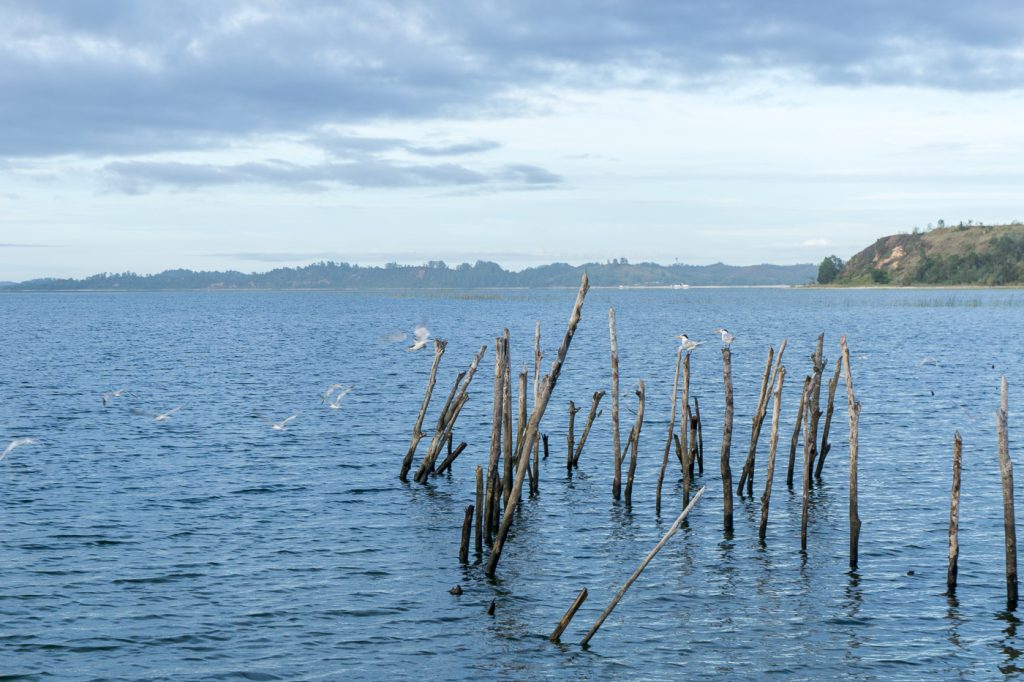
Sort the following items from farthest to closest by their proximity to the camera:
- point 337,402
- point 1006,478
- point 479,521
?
point 337,402 → point 479,521 → point 1006,478

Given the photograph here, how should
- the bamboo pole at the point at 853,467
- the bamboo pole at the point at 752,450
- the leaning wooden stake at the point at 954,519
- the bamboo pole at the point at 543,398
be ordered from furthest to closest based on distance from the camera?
the bamboo pole at the point at 752,450, the bamboo pole at the point at 853,467, the leaning wooden stake at the point at 954,519, the bamboo pole at the point at 543,398

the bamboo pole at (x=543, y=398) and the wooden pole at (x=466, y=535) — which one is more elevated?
the bamboo pole at (x=543, y=398)

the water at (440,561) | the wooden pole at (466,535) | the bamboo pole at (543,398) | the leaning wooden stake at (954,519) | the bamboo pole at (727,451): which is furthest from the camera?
the bamboo pole at (727,451)

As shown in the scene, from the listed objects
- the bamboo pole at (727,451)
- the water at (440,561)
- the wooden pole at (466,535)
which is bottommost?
the water at (440,561)

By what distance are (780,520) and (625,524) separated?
3.54m

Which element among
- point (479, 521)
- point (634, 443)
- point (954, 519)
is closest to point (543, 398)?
point (479, 521)

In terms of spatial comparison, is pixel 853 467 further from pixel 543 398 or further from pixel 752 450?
pixel 543 398

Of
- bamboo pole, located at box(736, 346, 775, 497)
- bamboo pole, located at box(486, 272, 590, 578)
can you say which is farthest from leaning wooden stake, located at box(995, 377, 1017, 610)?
bamboo pole, located at box(736, 346, 775, 497)

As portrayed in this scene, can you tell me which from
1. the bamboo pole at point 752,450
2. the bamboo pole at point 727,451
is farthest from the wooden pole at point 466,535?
the bamboo pole at point 752,450

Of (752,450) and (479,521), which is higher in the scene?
(752,450)

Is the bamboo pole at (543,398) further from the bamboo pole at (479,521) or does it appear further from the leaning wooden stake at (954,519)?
the leaning wooden stake at (954,519)

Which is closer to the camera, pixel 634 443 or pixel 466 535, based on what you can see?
pixel 466 535

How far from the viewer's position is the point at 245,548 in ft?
72.3

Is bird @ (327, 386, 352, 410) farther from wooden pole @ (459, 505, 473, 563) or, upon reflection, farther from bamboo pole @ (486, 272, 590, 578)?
bamboo pole @ (486, 272, 590, 578)
